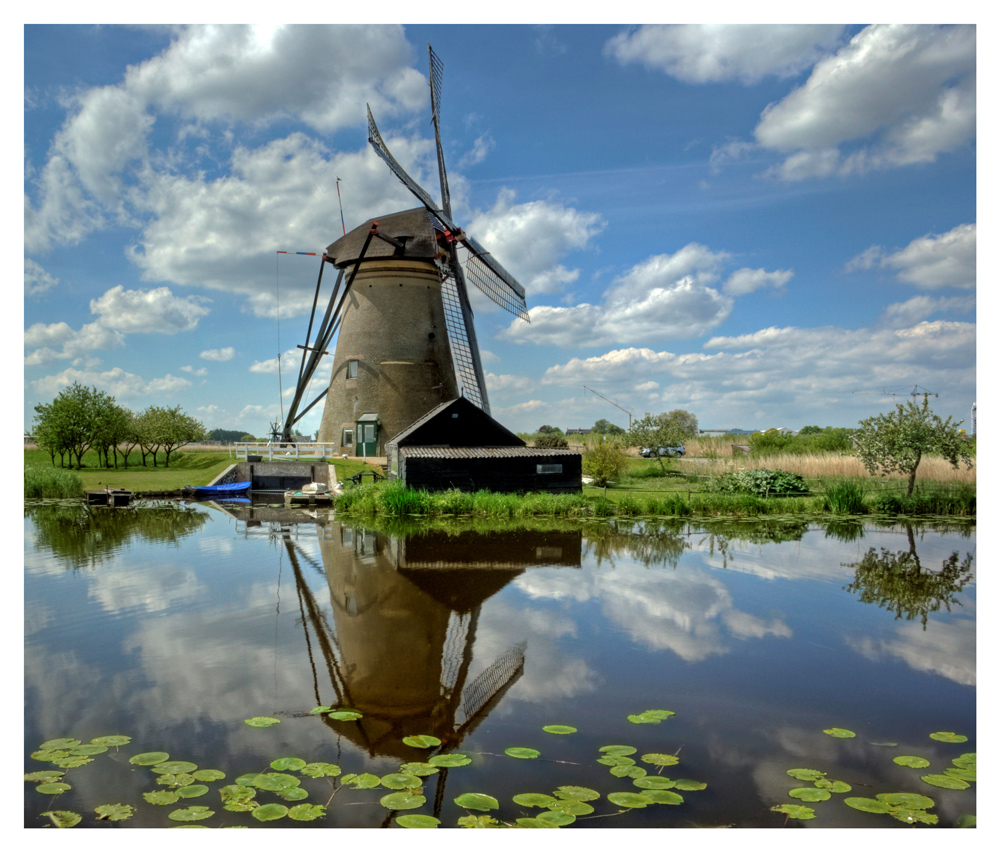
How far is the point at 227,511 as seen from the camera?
61.3 ft

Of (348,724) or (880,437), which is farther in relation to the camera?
(880,437)

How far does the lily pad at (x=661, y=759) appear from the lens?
4.14m

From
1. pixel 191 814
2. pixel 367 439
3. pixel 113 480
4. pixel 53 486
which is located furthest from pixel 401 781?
pixel 113 480

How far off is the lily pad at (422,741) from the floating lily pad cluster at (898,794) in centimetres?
215

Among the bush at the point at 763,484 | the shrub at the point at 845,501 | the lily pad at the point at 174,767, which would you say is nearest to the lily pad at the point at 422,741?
the lily pad at the point at 174,767

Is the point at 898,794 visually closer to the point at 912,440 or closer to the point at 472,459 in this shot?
the point at 472,459

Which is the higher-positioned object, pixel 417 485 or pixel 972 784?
pixel 417 485

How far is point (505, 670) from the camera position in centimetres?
572

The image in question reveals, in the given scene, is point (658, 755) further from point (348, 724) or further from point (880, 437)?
point (880, 437)

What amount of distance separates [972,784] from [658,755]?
194 cm

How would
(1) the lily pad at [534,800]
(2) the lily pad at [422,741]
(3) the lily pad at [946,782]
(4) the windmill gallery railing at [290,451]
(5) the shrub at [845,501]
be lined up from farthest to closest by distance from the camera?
(4) the windmill gallery railing at [290,451], (5) the shrub at [845,501], (2) the lily pad at [422,741], (3) the lily pad at [946,782], (1) the lily pad at [534,800]

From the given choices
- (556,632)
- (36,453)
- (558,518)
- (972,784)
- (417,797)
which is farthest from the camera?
(36,453)

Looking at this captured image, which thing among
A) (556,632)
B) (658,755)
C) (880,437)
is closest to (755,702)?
(658,755)

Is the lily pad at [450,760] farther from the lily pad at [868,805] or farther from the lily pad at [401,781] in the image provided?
the lily pad at [868,805]
